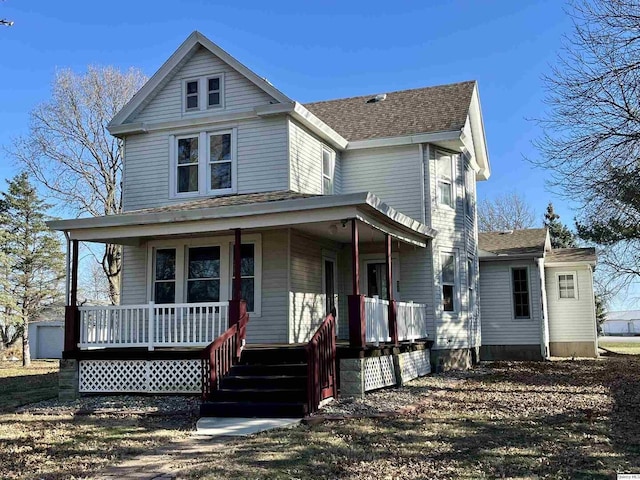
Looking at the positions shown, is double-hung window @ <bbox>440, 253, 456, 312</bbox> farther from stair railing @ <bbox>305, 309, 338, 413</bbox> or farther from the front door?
stair railing @ <bbox>305, 309, 338, 413</bbox>

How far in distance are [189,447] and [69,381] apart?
18.9 feet

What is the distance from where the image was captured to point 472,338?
18094 mm

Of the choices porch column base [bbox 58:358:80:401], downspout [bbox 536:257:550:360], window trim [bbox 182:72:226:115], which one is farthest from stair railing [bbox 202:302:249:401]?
downspout [bbox 536:257:550:360]

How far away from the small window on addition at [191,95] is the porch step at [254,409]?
8.15m

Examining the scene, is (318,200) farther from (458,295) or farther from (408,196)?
(458,295)

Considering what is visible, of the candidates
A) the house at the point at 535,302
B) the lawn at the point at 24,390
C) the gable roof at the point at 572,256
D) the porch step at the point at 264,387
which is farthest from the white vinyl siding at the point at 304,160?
the gable roof at the point at 572,256

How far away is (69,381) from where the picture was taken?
1220 centimetres

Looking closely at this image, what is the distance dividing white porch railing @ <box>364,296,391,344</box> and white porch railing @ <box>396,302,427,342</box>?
735 millimetres

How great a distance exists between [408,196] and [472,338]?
15.9 ft

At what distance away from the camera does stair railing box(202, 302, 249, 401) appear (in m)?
10.2

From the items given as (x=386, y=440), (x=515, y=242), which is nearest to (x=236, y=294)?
(x=386, y=440)

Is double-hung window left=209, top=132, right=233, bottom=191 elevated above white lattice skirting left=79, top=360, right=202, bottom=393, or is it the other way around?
double-hung window left=209, top=132, right=233, bottom=191

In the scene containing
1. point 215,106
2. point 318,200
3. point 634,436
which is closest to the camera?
point 634,436

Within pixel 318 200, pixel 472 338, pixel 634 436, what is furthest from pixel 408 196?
pixel 634 436
